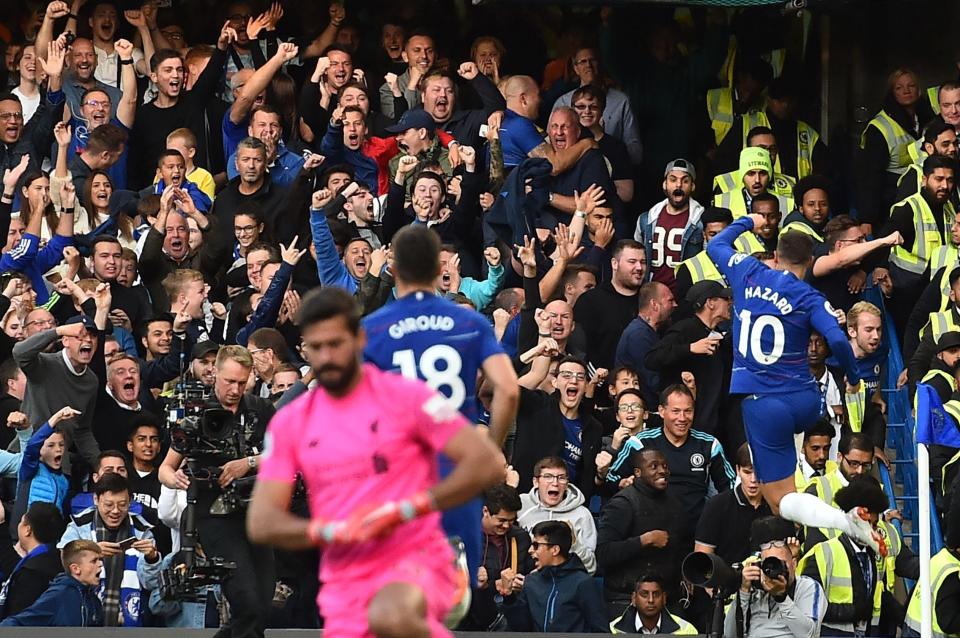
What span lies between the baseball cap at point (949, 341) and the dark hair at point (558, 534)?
3.08 m

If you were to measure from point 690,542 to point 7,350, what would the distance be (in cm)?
513

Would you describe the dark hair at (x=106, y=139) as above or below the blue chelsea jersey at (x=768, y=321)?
above

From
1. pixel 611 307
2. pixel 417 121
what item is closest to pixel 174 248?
pixel 417 121

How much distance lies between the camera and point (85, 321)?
13570mm

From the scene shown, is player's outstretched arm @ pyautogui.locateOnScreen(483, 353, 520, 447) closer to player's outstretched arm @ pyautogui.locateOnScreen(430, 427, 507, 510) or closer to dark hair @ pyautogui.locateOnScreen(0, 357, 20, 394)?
player's outstretched arm @ pyautogui.locateOnScreen(430, 427, 507, 510)

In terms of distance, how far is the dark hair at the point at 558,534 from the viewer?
12172mm

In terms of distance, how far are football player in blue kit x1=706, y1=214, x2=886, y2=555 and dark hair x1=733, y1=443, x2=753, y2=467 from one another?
105 millimetres

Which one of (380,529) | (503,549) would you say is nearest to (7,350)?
(503,549)

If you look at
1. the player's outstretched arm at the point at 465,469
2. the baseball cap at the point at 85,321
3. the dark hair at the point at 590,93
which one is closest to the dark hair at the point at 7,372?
the baseball cap at the point at 85,321

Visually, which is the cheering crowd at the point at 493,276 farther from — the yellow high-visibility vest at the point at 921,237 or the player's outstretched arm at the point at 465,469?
the player's outstretched arm at the point at 465,469

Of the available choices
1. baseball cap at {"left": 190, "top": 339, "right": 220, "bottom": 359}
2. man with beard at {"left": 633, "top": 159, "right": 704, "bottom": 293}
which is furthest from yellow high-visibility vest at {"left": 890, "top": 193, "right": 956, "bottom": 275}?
baseball cap at {"left": 190, "top": 339, "right": 220, "bottom": 359}

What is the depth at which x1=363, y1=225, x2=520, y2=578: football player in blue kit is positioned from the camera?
27.2 ft

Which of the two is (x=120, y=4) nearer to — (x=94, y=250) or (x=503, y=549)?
(x=94, y=250)

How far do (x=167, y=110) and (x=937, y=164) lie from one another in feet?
19.2
